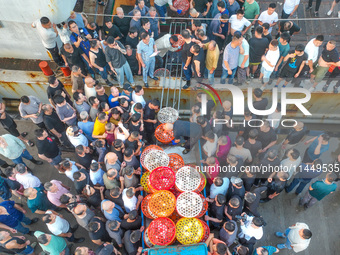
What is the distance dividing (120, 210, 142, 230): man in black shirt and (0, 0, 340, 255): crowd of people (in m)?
0.02

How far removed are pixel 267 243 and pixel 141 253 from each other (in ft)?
9.47

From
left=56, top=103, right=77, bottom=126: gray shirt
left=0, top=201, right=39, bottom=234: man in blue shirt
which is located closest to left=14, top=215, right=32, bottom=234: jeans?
left=0, top=201, right=39, bottom=234: man in blue shirt

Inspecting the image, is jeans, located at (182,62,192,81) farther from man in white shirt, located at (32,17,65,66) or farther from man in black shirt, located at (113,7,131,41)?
man in white shirt, located at (32,17,65,66)

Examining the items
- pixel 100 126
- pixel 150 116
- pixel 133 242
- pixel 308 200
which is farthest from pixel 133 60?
pixel 308 200

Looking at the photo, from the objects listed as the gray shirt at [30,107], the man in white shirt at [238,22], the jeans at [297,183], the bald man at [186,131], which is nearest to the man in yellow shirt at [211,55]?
the man in white shirt at [238,22]

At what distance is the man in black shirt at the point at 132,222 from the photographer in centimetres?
456

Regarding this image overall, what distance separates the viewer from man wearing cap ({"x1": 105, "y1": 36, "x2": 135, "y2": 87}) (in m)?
5.89

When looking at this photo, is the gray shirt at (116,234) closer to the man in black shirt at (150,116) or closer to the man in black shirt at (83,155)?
the man in black shirt at (83,155)

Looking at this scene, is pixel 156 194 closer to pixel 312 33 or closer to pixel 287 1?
pixel 287 1

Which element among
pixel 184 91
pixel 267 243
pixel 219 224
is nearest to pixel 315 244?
pixel 267 243

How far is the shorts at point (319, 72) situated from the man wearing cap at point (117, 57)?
431 cm

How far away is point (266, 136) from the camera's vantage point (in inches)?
225

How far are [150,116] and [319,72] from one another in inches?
155

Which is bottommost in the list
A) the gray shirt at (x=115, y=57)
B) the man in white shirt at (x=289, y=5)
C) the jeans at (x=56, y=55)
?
the gray shirt at (x=115, y=57)
